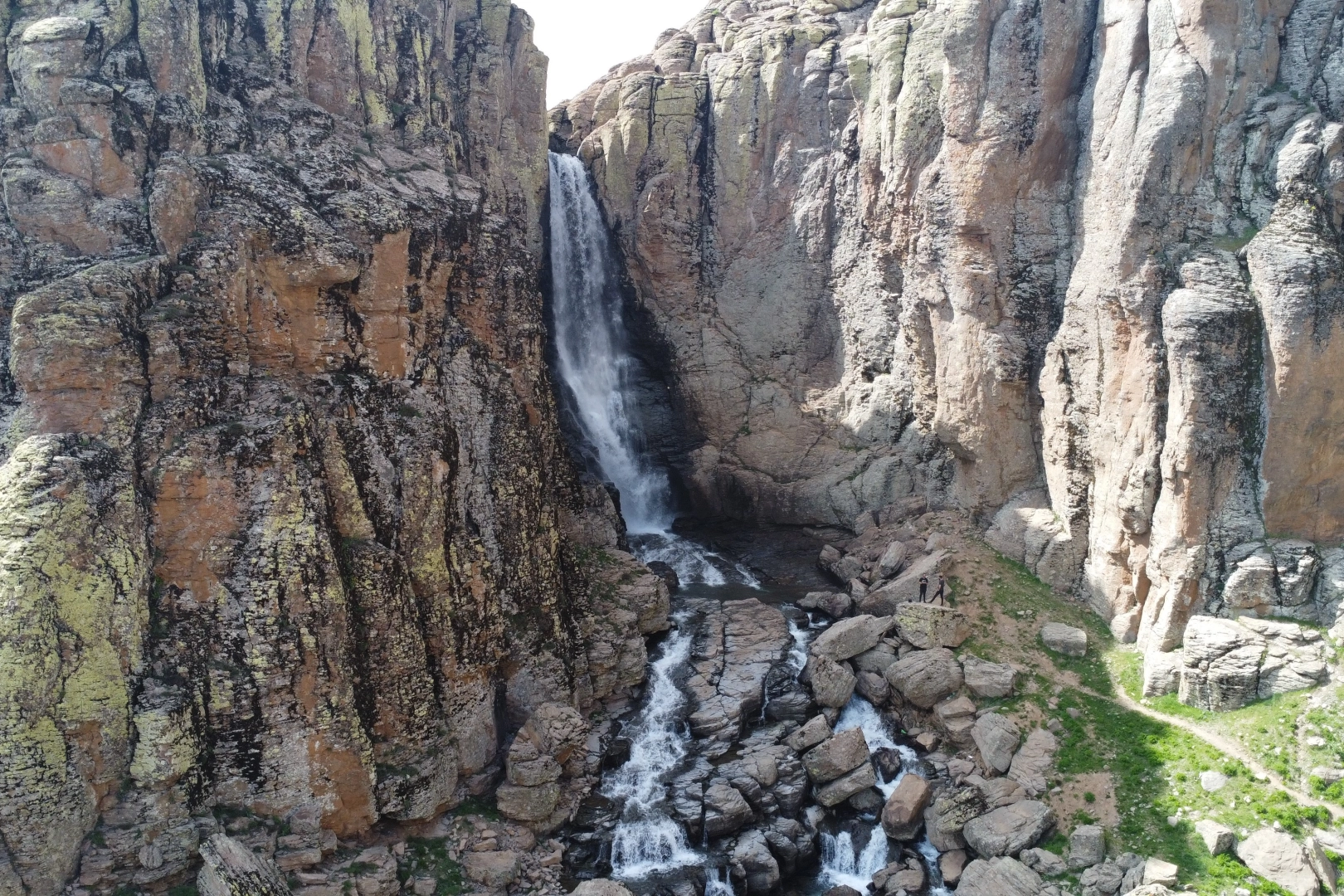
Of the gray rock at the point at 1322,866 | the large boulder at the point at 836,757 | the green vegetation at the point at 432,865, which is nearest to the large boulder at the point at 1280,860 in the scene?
the gray rock at the point at 1322,866

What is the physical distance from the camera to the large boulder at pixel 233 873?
64.4 feet

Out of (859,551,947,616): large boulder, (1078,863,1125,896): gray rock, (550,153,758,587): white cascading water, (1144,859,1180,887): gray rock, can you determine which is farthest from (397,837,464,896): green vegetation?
(550,153,758,587): white cascading water

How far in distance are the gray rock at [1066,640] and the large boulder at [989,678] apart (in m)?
1.82

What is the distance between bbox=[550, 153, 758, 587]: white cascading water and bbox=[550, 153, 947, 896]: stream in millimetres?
61

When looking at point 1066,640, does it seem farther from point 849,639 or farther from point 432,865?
point 432,865

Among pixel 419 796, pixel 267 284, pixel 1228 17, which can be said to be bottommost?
pixel 419 796

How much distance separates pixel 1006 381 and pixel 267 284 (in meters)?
26.2

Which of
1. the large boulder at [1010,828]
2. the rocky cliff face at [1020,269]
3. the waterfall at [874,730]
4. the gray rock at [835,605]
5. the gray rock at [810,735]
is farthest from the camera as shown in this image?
the gray rock at [835,605]

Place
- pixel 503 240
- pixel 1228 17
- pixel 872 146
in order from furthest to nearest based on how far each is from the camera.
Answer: pixel 872 146 → pixel 503 240 → pixel 1228 17

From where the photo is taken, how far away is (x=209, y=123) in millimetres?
24734

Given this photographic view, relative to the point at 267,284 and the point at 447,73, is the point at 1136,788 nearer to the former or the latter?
the point at 267,284

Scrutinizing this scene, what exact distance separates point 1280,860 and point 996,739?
751 centimetres

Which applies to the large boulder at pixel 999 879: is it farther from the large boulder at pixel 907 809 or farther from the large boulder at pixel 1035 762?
the large boulder at pixel 1035 762

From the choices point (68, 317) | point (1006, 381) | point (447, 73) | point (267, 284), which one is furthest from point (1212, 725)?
point (447, 73)
